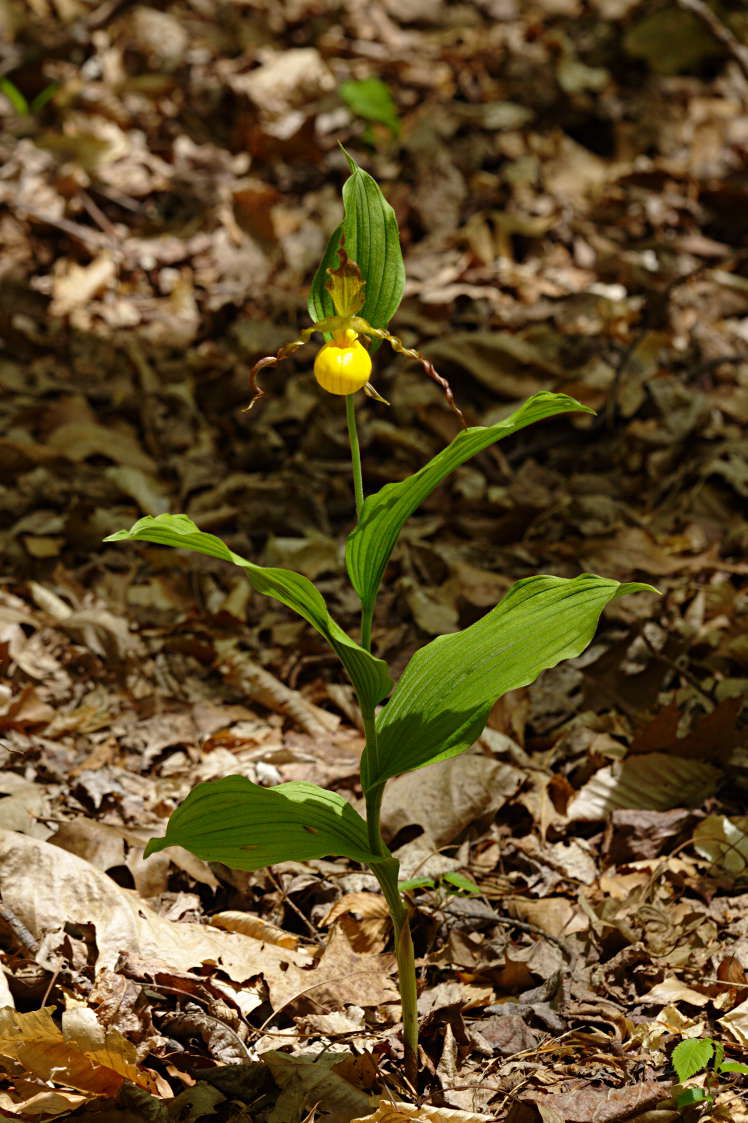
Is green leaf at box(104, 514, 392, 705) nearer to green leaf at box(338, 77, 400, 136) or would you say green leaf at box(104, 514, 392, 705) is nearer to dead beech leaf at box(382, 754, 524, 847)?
dead beech leaf at box(382, 754, 524, 847)

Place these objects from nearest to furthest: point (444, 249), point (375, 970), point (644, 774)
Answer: point (375, 970) → point (644, 774) → point (444, 249)

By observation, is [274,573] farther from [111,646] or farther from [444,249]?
[444,249]

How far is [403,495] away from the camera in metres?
1.33

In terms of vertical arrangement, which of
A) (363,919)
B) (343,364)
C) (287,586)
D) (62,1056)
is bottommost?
(363,919)

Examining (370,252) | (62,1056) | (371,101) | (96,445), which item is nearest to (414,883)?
(62,1056)

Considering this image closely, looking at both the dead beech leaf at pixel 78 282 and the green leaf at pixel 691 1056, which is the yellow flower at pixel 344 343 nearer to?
the green leaf at pixel 691 1056

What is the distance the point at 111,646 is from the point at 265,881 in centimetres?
84

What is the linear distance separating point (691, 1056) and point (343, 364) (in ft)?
3.57

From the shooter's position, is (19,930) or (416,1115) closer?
(416,1115)

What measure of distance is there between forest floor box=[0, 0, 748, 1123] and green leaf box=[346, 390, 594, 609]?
750 mm

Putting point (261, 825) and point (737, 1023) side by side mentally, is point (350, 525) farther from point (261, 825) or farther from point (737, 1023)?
point (737, 1023)

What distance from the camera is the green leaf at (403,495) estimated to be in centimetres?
129

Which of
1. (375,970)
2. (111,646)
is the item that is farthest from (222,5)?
(375,970)

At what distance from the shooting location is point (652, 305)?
3.46 metres
